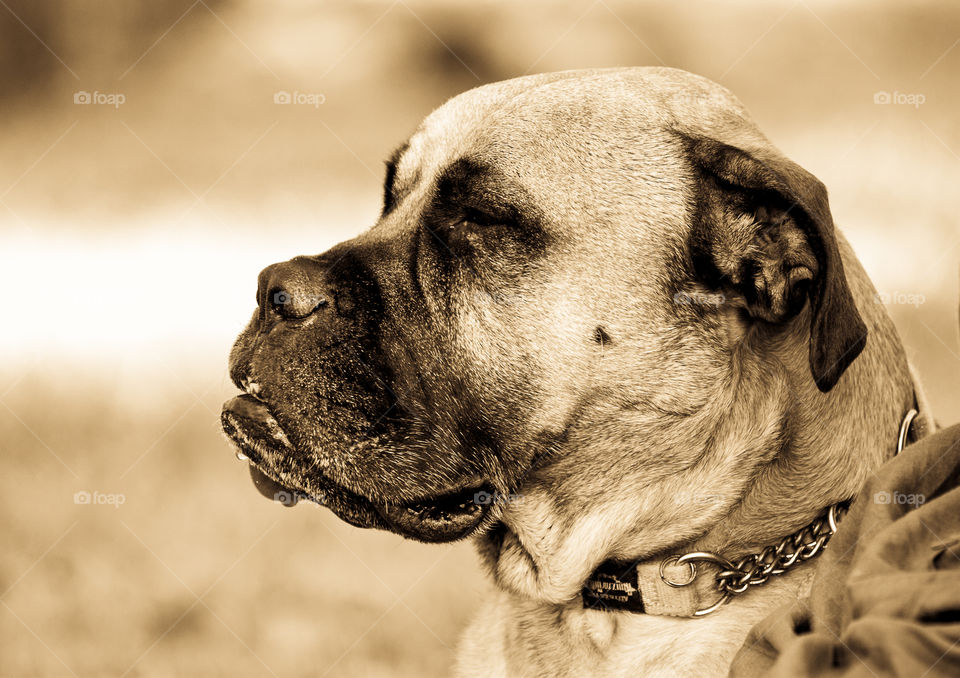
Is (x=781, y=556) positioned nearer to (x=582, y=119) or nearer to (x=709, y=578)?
(x=709, y=578)

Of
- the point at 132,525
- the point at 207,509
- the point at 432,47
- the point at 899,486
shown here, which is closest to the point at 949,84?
the point at 432,47

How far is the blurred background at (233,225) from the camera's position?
430 centimetres

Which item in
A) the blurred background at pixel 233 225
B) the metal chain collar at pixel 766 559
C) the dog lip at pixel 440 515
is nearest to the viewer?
the metal chain collar at pixel 766 559

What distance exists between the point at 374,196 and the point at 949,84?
3400 millimetres

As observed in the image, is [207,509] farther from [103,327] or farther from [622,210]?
[622,210]

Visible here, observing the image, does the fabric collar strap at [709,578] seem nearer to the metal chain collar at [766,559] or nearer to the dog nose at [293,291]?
the metal chain collar at [766,559]

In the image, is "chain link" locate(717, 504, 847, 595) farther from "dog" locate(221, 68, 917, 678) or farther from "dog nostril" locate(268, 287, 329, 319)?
"dog nostril" locate(268, 287, 329, 319)

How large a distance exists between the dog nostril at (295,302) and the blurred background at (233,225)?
209cm

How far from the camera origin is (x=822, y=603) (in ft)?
6.15

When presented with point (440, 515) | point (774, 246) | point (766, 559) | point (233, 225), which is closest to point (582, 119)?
point (774, 246)

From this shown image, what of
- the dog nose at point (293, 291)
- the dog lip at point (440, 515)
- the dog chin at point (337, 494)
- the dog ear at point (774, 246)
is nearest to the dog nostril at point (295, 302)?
the dog nose at point (293, 291)

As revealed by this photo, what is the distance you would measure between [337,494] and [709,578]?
946 mm

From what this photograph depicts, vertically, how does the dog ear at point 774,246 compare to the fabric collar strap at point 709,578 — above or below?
above

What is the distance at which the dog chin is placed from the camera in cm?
237
